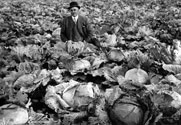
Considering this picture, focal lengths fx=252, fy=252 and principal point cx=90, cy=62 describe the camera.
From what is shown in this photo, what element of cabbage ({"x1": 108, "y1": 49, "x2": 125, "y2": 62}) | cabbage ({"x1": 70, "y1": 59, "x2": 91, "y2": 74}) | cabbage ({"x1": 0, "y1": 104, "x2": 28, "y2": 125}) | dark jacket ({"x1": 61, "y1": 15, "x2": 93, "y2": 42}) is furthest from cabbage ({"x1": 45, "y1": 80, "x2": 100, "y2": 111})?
dark jacket ({"x1": 61, "y1": 15, "x2": 93, "y2": 42})

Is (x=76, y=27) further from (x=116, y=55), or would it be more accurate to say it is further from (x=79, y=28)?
(x=116, y=55)

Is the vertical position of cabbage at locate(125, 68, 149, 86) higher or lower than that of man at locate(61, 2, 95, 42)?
lower

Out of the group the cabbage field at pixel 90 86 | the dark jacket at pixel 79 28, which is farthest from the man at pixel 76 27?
the cabbage field at pixel 90 86

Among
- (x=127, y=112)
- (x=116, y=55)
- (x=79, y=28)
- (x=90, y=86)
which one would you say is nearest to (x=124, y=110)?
(x=127, y=112)

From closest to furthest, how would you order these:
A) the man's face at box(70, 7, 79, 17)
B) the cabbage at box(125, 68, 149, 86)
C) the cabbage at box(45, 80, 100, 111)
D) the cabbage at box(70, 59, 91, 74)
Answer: the cabbage at box(45, 80, 100, 111) → the cabbage at box(125, 68, 149, 86) → the cabbage at box(70, 59, 91, 74) → the man's face at box(70, 7, 79, 17)

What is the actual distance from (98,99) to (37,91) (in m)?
0.82

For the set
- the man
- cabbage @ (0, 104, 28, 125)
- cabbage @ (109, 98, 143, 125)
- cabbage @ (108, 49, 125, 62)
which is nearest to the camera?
cabbage @ (109, 98, 143, 125)

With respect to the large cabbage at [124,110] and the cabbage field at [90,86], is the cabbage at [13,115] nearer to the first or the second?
the cabbage field at [90,86]

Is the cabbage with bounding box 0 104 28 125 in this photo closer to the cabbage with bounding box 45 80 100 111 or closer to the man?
the cabbage with bounding box 45 80 100 111

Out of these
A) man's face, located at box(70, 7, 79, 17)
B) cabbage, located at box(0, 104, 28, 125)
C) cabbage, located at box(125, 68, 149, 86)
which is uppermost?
man's face, located at box(70, 7, 79, 17)

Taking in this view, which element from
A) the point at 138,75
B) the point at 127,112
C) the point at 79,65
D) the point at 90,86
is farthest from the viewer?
the point at 79,65

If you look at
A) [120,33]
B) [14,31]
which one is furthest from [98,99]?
[14,31]

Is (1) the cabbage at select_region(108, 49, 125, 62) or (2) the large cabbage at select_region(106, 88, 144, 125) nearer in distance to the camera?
(2) the large cabbage at select_region(106, 88, 144, 125)

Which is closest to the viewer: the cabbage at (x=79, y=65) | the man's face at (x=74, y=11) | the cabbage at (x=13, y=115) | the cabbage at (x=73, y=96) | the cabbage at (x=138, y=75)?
the cabbage at (x=13, y=115)
